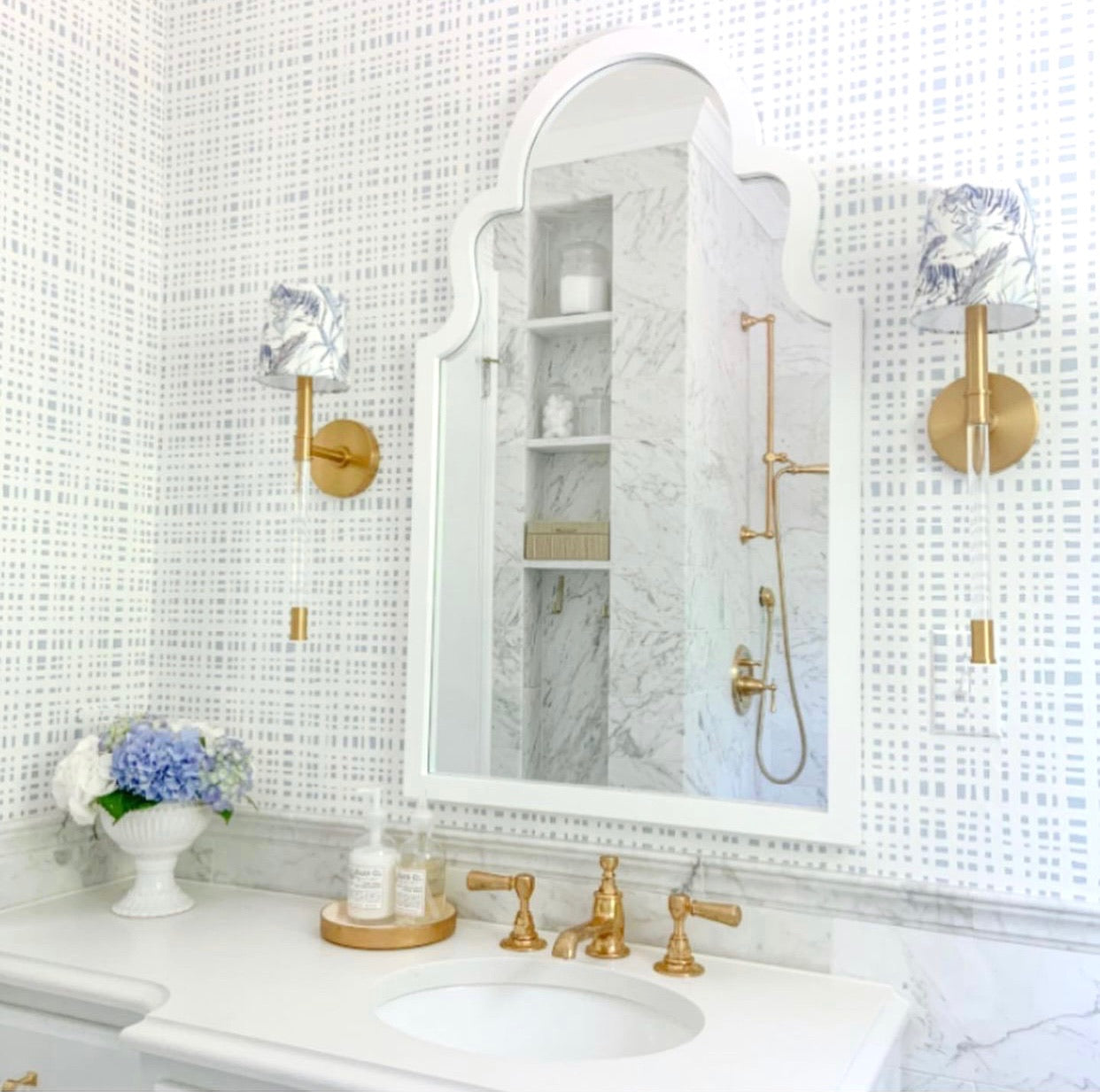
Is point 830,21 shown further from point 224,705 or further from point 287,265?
point 224,705

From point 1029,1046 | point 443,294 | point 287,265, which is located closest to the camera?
point 1029,1046

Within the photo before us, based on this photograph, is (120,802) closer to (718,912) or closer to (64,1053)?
(64,1053)

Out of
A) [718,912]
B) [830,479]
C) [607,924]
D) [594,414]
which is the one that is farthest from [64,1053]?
[830,479]

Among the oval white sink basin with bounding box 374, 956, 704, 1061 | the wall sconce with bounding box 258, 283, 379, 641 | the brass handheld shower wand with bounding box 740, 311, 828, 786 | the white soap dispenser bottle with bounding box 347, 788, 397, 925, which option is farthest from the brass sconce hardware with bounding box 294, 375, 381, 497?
the oval white sink basin with bounding box 374, 956, 704, 1061

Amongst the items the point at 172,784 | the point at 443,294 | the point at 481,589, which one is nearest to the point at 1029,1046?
the point at 481,589

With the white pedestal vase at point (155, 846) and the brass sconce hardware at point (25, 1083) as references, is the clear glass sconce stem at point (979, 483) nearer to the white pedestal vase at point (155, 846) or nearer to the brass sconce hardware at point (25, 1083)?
the white pedestal vase at point (155, 846)

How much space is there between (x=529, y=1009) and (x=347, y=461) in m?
0.84

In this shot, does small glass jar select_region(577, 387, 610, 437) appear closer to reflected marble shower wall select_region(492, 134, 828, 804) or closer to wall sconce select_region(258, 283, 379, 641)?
reflected marble shower wall select_region(492, 134, 828, 804)

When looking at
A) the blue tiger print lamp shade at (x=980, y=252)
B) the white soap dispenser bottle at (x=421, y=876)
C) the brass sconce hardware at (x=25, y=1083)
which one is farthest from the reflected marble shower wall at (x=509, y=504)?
the brass sconce hardware at (x=25, y=1083)

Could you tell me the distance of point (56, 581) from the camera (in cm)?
172

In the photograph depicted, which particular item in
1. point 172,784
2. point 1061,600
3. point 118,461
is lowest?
point 172,784

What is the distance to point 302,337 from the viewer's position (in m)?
1.61

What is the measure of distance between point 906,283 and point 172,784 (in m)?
1.20

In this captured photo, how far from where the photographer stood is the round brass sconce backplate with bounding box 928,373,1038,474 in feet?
4.26
